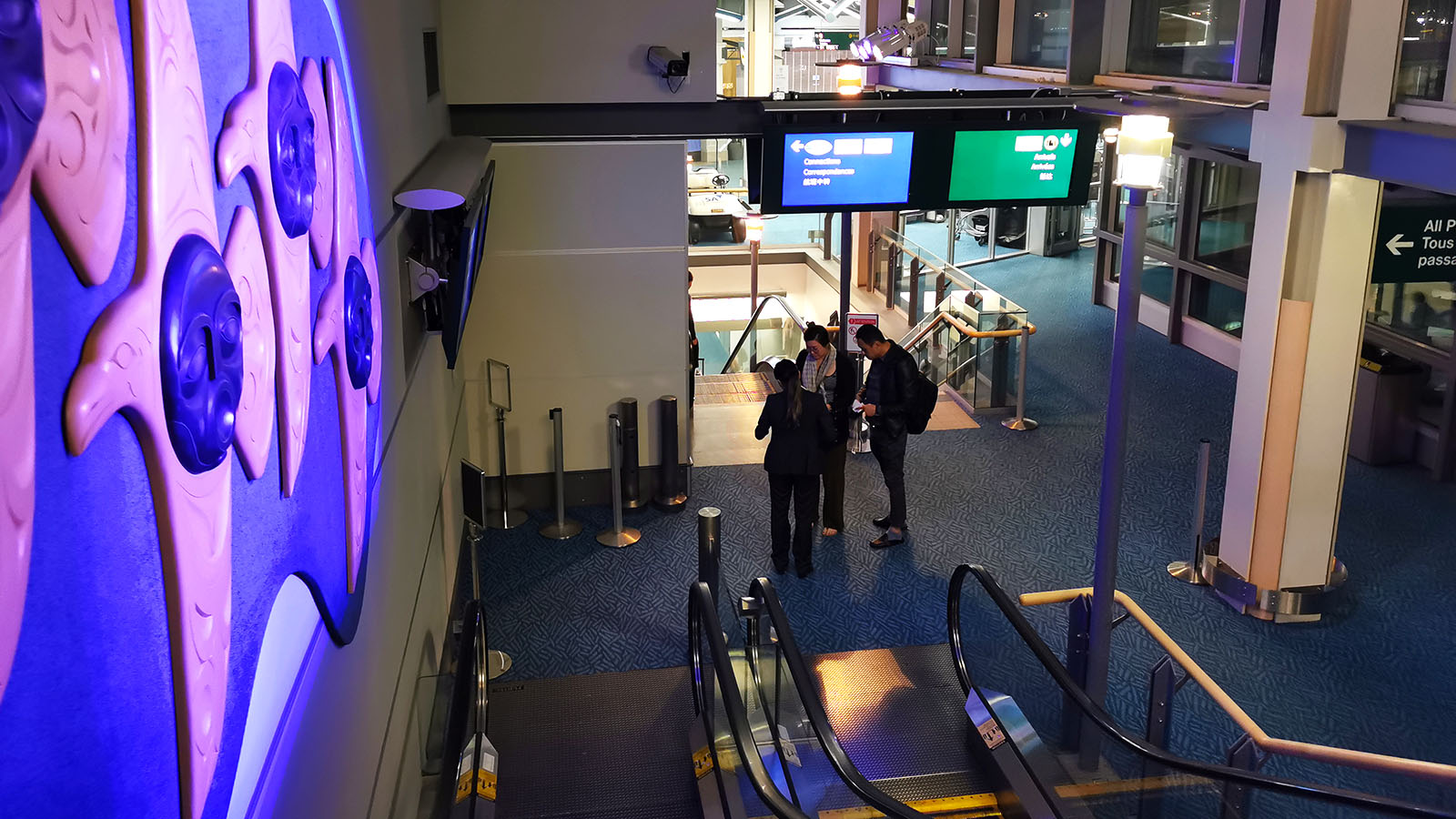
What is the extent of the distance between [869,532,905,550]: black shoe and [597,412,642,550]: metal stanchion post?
1622mm

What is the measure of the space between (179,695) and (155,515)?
0.85 ft

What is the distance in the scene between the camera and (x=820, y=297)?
2027cm

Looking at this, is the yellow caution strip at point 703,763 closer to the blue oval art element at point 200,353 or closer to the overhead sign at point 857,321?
the overhead sign at point 857,321

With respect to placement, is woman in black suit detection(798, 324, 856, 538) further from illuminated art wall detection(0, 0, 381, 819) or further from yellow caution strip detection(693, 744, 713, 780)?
illuminated art wall detection(0, 0, 381, 819)

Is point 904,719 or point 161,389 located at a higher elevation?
point 161,389

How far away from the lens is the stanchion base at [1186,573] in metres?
7.43

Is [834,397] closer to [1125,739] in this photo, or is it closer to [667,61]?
[667,61]

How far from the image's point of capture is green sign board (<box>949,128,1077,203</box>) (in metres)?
7.50

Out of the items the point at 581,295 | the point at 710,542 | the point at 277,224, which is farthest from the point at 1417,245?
the point at 277,224

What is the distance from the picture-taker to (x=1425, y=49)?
607 centimetres

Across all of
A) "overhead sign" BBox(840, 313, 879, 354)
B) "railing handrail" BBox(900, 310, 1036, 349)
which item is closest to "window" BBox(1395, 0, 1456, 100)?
"overhead sign" BBox(840, 313, 879, 354)

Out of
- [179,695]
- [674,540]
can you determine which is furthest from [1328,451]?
[179,695]

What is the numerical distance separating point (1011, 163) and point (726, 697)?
14.5 feet

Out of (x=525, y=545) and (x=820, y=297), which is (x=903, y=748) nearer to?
(x=525, y=545)
